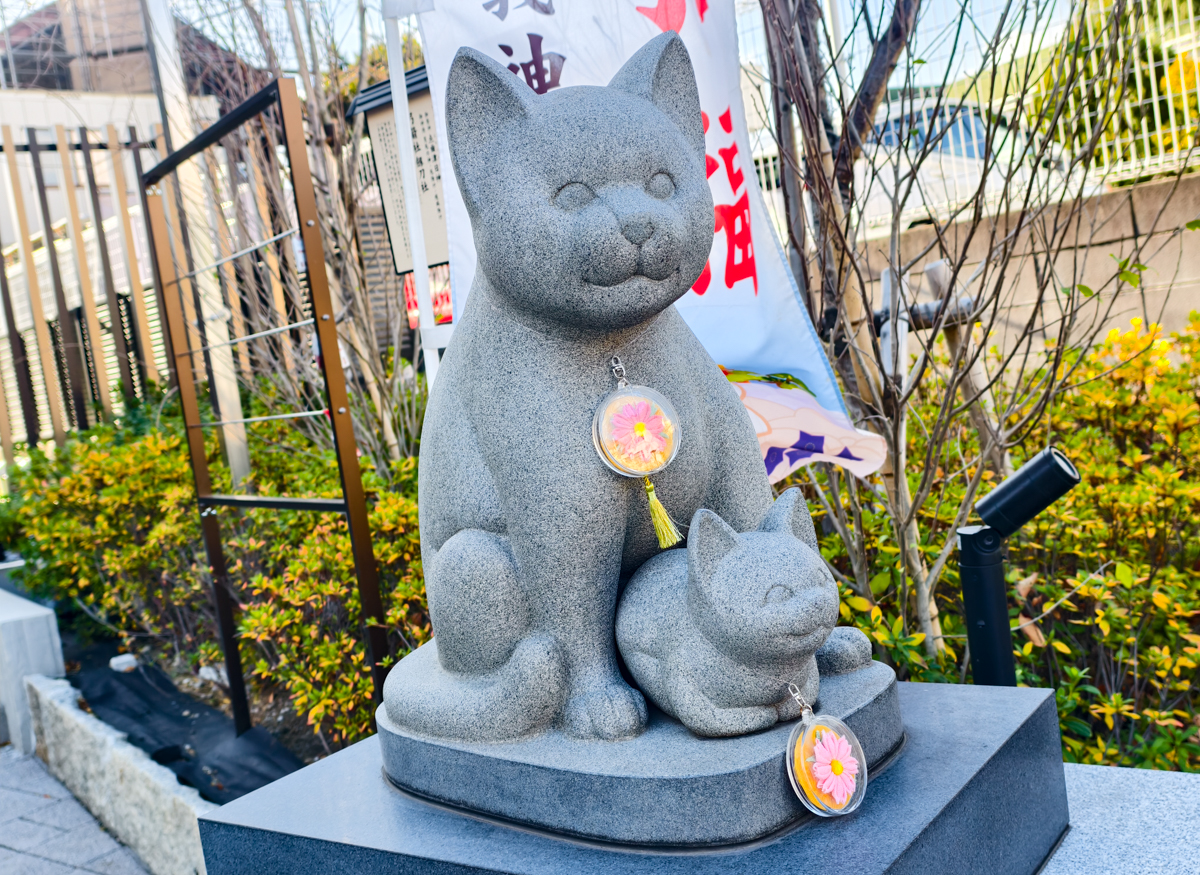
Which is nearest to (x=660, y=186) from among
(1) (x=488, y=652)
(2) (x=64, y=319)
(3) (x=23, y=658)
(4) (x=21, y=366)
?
(1) (x=488, y=652)

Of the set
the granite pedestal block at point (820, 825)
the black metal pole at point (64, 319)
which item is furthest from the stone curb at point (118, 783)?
the black metal pole at point (64, 319)

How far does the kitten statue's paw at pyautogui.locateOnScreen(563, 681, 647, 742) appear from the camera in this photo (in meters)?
1.77

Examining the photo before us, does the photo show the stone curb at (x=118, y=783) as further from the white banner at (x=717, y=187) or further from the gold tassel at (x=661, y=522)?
the white banner at (x=717, y=187)

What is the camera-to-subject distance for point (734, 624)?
1626mm

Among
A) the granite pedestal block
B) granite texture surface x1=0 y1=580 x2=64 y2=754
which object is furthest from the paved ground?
the granite pedestal block

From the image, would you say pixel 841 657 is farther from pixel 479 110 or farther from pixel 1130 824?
pixel 479 110

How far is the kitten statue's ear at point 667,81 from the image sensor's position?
1835mm

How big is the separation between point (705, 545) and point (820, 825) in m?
0.54

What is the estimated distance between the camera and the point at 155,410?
6879mm

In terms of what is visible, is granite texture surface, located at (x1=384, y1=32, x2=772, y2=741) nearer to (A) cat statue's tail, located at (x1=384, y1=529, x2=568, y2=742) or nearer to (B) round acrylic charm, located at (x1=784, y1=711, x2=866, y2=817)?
(A) cat statue's tail, located at (x1=384, y1=529, x2=568, y2=742)

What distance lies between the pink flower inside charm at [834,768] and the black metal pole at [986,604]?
82 centimetres

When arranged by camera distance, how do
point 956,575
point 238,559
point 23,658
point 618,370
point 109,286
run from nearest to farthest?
point 618,370
point 956,575
point 238,559
point 23,658
point 109,286

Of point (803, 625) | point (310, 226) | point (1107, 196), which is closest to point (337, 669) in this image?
point (310, 226)

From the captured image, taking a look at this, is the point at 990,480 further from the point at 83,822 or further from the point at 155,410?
the point at 155,410
